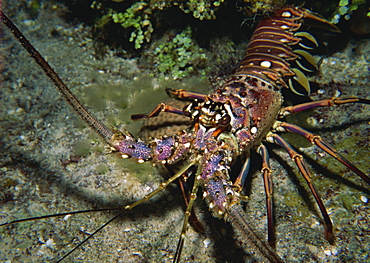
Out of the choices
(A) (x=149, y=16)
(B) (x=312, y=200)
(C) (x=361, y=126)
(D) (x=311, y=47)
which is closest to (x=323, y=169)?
(B) (x=312, y=200)

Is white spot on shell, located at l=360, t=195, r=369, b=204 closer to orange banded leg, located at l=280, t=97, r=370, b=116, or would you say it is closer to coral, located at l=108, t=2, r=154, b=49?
orange banded leg, located at l=280, t=97, r=370, b=116

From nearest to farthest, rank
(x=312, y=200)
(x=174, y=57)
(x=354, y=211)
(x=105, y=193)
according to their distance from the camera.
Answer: (x=354, y=211) < (x=312, y=200) < (x=105, y=193) < (x=174, y=57)

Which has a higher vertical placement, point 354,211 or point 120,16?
point 120,16

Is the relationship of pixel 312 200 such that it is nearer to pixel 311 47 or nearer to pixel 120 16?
pixel 311 47

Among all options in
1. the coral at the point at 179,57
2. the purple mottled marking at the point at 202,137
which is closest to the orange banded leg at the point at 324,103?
the purple mottled marking at the point at 202,137

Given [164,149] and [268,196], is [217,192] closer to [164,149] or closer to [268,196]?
[164,149]

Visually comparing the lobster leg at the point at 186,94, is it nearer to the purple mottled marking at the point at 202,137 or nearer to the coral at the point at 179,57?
the coral at the point at 179,57

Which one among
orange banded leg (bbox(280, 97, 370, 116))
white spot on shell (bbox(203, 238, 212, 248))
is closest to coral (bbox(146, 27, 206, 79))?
orange banded leg (bbox(280, 97, 370, 116))
